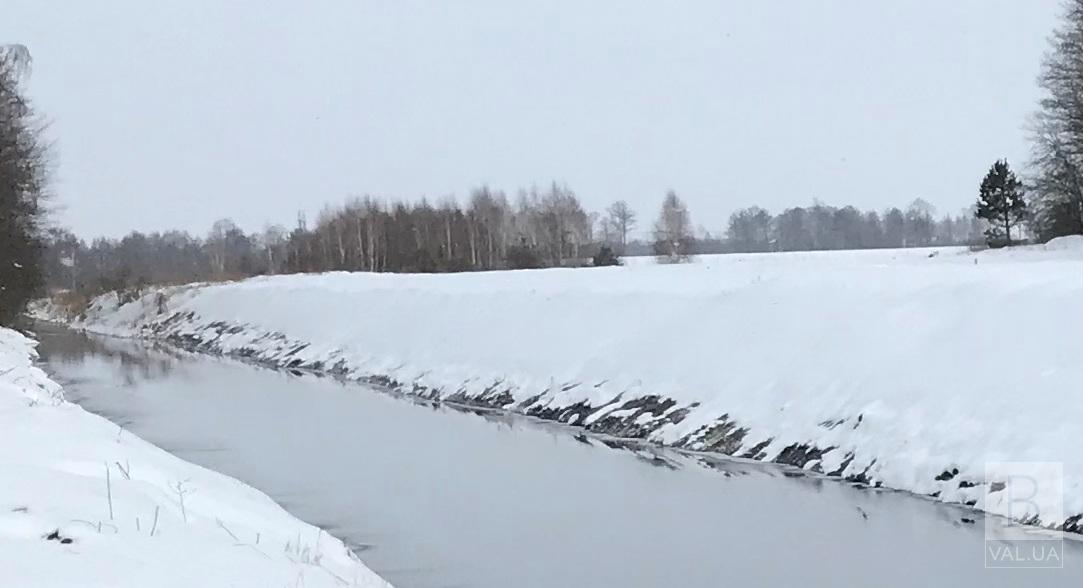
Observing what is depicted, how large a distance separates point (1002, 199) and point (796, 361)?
114 ft

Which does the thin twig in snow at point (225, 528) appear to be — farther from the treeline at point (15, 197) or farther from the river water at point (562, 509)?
the treeline at point (15, 197)

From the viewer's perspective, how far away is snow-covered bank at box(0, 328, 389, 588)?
5902 millimetres

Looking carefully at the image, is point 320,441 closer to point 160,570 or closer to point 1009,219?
point 160,570

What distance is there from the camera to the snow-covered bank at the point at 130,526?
5902mm

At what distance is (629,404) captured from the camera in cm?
2111

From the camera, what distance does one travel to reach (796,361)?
1898 cm

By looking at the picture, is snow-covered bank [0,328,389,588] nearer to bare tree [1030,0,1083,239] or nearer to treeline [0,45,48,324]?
treeline [0,45,48,324]

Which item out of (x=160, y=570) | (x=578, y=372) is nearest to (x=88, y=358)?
(x=578, y=372)

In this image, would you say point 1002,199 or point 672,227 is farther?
point 672,227

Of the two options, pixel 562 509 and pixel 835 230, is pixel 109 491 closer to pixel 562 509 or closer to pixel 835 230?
pixel 562 509

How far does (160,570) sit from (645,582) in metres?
5.38

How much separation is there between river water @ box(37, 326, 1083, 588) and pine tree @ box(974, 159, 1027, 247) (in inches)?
1363

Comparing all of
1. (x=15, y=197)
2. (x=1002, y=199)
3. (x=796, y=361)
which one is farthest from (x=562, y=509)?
(x=1002, y=199)

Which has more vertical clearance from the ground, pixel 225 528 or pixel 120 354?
pixel 225 528
